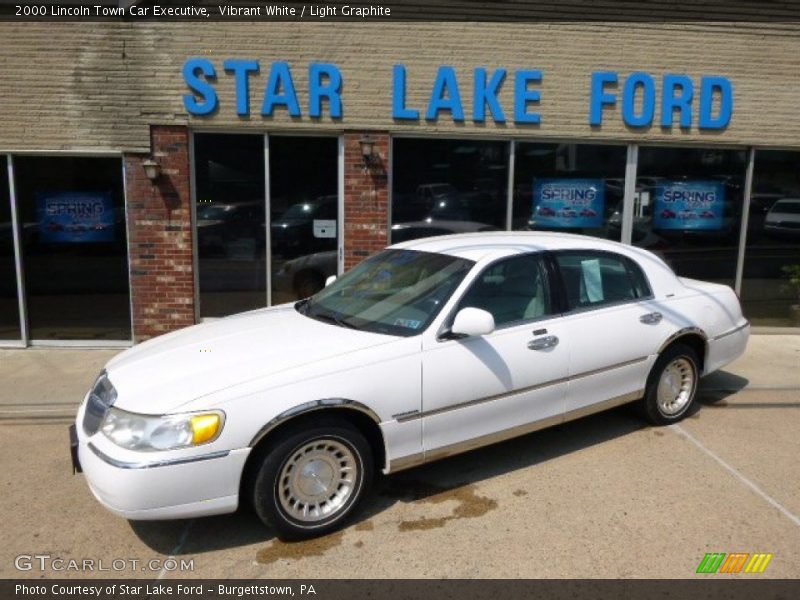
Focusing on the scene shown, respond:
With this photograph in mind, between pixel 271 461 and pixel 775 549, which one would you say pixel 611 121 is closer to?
pixel 775 549

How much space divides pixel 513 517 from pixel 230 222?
220 inches

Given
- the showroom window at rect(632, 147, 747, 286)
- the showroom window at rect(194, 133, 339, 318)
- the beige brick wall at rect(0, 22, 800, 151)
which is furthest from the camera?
the showroom window at rect(632, 147, 747, 286)

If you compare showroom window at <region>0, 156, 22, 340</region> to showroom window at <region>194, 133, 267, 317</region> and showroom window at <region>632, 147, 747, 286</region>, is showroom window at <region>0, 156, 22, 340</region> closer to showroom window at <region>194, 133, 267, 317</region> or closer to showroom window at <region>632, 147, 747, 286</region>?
showroom window at <region>194, 133, 267, 317</region>

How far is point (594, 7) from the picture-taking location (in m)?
7.96

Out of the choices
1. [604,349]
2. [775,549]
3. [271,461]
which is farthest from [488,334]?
[775,549]

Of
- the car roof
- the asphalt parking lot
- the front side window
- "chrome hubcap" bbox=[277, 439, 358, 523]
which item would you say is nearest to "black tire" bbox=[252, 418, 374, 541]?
"chrome hubcap" bbox=[277, 439, 358, 523]

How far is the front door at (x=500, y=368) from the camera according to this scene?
3.93 meters

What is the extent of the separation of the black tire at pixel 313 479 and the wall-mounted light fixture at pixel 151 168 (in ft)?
17.0

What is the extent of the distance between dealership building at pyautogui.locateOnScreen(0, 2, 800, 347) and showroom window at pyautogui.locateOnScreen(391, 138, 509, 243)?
26 millimetres

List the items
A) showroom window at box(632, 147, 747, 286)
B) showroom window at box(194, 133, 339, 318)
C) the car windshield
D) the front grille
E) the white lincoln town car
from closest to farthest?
the white lincoln town car, the front grille, the car windshield, showroom window at box(194, 133, 339, 318), showroom window at box(632, 147, 747, 286)

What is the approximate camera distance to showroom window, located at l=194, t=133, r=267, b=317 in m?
7.96

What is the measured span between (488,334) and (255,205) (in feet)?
16.1

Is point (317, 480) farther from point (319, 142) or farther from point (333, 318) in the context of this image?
point (319, 142)

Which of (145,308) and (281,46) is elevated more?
(281,46)
